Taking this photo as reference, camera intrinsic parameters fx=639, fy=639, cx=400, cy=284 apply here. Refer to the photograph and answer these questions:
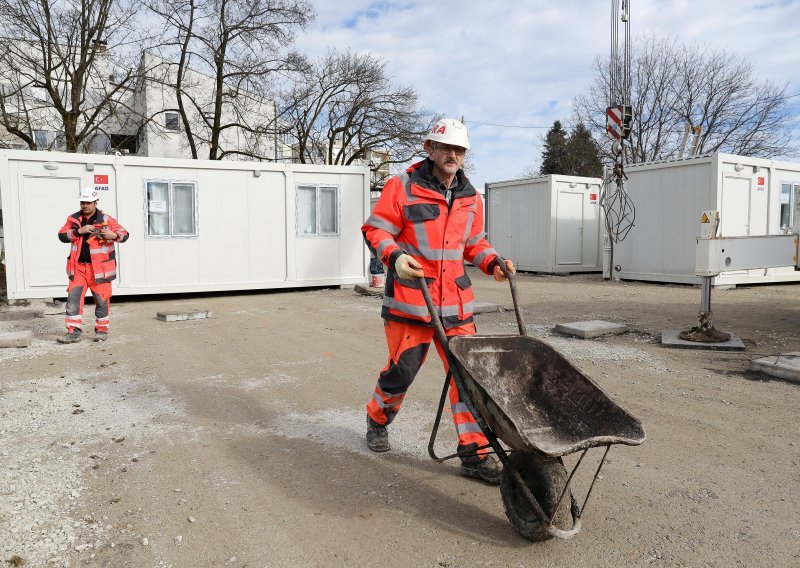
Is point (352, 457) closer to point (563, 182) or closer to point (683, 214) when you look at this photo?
point (683, 214)

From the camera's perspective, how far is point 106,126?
19453mm

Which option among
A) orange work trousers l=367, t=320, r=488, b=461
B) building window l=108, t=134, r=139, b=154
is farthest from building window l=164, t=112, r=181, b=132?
orange work trousers l=367, t=320, r=488, b=461

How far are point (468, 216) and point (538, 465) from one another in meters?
1.36

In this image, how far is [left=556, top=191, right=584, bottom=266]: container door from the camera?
17000mm

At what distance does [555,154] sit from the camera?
1634 inches

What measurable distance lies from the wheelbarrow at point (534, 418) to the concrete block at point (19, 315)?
854 cm

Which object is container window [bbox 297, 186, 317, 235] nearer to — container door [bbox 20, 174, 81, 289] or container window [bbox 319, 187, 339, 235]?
container window [bbox 319, 187, 339, 235]

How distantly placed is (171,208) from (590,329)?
777 cm

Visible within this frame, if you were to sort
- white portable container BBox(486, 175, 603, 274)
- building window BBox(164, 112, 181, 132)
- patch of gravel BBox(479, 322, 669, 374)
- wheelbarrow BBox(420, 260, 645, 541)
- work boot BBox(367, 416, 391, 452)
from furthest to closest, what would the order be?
building window BBox(164, 112, 181, 132)
white portable container BBox(486, 175, 603, 274)
patch of gravel BBox(479, 322, 669, 374)
work boot BBox(367, 416, 391, 452)
wheelbarrow BBox(420, 260, 645, 541)

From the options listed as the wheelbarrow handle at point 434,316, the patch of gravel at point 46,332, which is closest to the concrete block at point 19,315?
the patch of gravel at point 46,332

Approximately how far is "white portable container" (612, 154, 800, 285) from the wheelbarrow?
37.1 ft

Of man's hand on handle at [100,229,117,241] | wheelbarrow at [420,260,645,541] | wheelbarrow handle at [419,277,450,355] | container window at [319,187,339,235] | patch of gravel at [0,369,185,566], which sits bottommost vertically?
patch of gravel at [0,369,185,566]

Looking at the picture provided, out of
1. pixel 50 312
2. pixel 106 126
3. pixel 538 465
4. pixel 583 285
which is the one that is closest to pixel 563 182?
pixel 583 285

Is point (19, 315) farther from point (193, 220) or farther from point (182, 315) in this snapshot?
point (193, 220)
